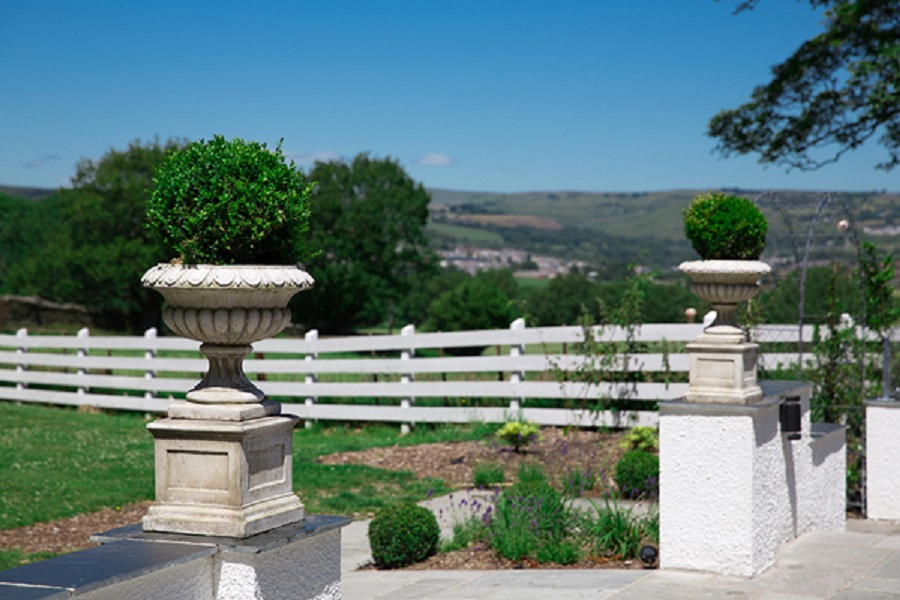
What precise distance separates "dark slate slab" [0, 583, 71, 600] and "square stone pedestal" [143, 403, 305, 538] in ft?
2.14

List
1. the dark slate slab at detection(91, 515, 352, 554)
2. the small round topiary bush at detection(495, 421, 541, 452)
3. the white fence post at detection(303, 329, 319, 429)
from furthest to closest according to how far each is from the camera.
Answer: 1. the white fence post at detection(303, 329, 319, 429)
2. the small round topiary bush at detection(495, 421, 541, 452)
3. the dark slate slab at detection(91, 515, 352, 554)

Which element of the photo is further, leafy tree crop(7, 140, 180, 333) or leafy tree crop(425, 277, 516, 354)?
leafy tree crop(7, 140, 180, 333)

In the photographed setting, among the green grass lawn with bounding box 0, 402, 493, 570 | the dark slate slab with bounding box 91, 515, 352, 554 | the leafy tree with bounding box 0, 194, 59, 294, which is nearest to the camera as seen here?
the dark slate slab with bounding box 91, 515, 352, 554

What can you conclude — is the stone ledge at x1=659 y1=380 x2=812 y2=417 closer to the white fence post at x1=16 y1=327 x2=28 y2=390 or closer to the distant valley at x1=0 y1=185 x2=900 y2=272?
the distant valley at x1=0 y1=185 x2=900 y2=272

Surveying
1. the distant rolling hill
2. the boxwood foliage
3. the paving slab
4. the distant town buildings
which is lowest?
the paving slab

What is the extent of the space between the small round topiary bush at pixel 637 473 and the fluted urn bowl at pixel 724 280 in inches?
87.7

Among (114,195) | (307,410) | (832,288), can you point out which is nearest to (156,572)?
(832,288)

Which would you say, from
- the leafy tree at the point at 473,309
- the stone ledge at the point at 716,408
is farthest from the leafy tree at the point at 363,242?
the stone ledge at the point at 716,408

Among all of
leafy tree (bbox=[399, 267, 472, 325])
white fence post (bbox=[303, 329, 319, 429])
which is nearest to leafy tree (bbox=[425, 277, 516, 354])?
white fence post (bbox=[303, 329, 319, 429])

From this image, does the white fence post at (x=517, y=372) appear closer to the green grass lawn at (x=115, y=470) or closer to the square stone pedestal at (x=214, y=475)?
the green grass lawn at (x=115, y=470)

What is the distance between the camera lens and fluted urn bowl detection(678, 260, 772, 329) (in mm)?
6195

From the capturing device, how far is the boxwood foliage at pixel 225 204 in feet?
9.90

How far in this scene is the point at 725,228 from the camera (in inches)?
248

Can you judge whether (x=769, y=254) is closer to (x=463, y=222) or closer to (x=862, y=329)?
(x=862, y=329)
